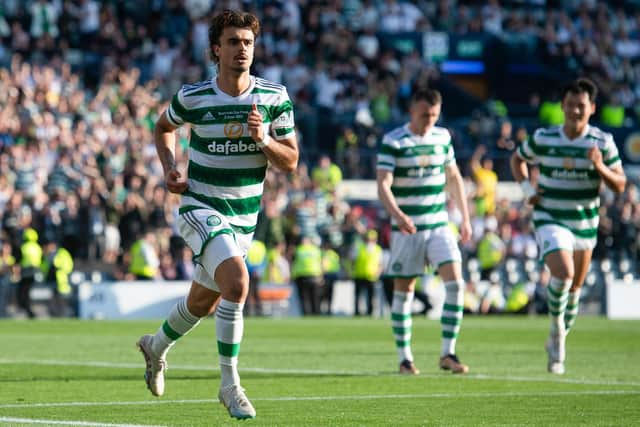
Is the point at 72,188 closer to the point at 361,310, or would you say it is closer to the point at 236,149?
the point at 361,310

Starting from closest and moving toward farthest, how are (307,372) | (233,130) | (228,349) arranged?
(228,349)
(233,130)
(307,372)

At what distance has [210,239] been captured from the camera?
8.62 metres

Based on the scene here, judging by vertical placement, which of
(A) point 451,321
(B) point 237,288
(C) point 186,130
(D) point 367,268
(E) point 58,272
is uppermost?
(B) point 237,288

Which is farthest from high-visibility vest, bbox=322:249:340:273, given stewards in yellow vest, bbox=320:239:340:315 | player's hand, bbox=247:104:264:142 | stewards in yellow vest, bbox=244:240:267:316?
player's hand, bbox=247:104:264:142

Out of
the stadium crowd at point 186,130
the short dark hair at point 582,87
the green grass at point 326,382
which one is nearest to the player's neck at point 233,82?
the green grass at point 326,382

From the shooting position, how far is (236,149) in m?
8.84

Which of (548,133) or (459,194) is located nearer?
(459,194)

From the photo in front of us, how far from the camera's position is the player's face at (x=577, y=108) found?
1300 cm

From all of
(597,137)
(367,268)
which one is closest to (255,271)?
(367,268)

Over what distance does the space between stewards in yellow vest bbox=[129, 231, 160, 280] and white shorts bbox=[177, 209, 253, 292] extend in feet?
56.5

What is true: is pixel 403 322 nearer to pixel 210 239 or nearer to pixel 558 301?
pixel 558 301

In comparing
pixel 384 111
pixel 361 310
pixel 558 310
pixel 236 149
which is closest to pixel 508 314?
pixel 361 310

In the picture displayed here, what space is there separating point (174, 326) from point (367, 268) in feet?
60.1

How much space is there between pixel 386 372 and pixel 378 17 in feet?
86.1
